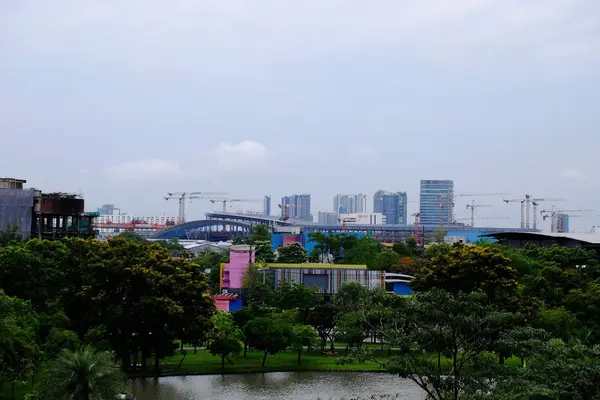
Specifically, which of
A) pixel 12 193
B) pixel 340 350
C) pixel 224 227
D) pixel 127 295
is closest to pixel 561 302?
pixel 340 350

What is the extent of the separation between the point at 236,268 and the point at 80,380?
75.6 ft

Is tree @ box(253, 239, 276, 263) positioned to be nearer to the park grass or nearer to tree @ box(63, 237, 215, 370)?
the park grass

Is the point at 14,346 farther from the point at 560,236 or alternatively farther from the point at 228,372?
the point at 560,236

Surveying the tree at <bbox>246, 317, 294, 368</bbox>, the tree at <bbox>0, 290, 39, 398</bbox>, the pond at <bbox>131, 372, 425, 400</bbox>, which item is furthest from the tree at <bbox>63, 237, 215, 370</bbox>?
the tree at <bbox>0, 290, 39, 398</bbox>

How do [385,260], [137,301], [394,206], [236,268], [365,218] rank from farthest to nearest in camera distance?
1. [394,206]
2. [365,218]
3. [385,260]
4. [236,268]
5. [137,301]

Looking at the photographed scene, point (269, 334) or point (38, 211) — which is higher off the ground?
point (38, 211)

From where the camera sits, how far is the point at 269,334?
2189 centimetres

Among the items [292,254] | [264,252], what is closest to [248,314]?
[264,252]

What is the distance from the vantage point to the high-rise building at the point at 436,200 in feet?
540

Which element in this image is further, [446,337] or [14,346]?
[14,346]

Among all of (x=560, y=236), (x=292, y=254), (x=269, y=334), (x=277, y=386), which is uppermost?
(x=560, y=236)

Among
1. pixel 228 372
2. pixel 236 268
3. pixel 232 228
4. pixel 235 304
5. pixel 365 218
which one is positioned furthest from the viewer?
pixel 365 218

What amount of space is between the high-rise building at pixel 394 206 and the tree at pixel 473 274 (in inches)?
6019

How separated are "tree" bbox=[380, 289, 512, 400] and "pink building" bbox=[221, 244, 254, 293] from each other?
23.1 metres
